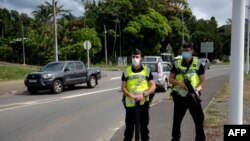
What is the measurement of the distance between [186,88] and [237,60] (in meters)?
1.86

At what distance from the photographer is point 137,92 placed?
6.54 metres

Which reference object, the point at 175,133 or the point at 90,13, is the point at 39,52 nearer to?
the point at 90,13

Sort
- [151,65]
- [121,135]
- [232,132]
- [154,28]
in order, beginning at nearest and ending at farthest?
[232,132] < [121,135] < [151,65] < [154,28]

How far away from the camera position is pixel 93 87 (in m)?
23.0

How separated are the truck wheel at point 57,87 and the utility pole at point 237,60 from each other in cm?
1578

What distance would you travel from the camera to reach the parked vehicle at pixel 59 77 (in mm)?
19906

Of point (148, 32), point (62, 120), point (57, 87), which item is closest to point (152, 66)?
point (57, 87)

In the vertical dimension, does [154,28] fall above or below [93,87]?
above

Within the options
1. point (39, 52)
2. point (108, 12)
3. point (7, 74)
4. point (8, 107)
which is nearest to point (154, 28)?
point (108, 12)

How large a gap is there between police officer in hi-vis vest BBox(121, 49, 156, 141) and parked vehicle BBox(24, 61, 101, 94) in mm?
13740

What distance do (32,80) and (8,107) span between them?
5.88m

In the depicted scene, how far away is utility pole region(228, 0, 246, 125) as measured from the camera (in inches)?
185

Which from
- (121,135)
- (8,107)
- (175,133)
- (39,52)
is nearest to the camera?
(175,133)

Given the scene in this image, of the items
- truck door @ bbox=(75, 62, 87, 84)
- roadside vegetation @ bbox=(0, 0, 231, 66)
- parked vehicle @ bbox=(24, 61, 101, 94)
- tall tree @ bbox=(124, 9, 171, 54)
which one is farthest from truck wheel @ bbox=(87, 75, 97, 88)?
tall tree @ bbox=(124, 9, 171, 54)
